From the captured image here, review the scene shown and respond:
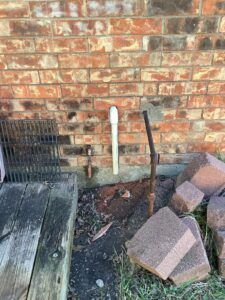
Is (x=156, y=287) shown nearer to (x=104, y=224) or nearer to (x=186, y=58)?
(x=104, y=224)

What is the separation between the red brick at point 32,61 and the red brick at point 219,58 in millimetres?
1126

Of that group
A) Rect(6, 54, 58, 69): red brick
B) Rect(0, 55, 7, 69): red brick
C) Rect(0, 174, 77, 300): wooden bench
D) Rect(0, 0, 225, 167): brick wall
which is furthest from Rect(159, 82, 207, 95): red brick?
Rect(0, 55, 7, 69): red brick

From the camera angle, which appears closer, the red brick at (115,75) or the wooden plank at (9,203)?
the wooden plank at (9,203)

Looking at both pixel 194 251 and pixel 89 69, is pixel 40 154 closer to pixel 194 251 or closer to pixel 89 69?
pixel 89 69

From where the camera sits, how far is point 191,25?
2139 millimetres

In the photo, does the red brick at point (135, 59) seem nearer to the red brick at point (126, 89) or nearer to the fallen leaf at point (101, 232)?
the red brick at point (126, 89)

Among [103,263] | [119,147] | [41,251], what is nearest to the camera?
[41,251]

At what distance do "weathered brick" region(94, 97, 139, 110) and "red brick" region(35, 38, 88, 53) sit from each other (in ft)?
1.31

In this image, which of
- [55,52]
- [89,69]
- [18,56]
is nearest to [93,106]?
[89,69]

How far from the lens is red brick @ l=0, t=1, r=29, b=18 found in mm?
2047

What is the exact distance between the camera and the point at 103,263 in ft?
7.13

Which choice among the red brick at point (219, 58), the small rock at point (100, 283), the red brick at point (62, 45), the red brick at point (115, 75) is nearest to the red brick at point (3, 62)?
the red brick at point (62, 45)

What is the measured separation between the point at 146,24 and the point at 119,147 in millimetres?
967

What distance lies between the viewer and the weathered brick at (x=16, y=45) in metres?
2.16
